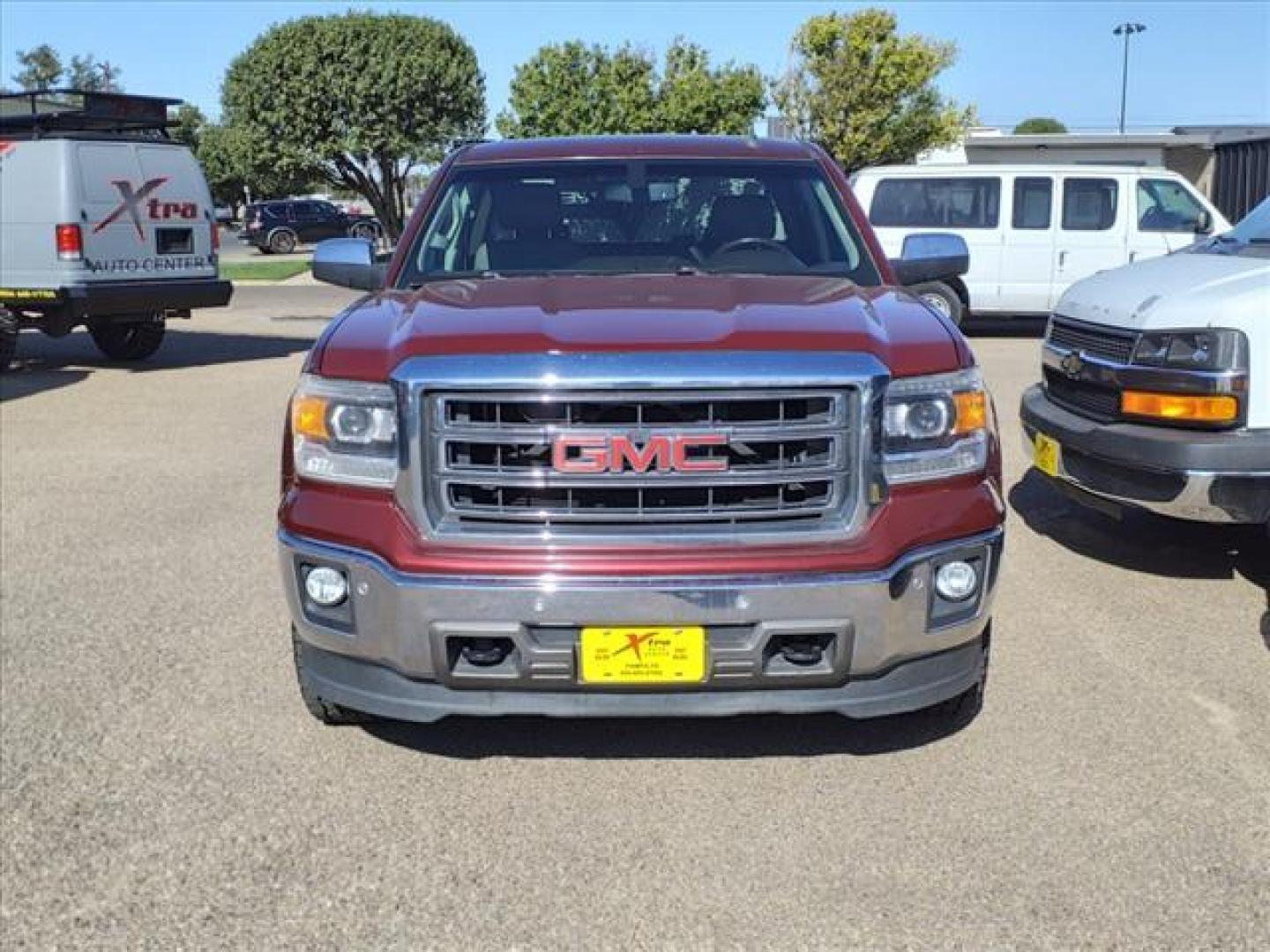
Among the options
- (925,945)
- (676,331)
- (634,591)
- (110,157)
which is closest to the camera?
(925,945)

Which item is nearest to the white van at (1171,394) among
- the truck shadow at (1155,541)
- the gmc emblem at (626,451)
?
the truck shadow at (1155,541)

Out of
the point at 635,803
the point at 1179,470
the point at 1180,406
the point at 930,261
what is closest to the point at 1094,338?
the point at 1180,406

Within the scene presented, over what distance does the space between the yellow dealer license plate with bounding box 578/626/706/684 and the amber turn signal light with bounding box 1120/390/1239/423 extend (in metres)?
2.86

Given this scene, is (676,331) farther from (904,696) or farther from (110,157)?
(110,157)

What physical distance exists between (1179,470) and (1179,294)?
824mm

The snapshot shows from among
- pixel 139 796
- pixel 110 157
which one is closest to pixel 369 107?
pixel 110 157

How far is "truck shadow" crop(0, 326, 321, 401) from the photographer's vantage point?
41.5 feet

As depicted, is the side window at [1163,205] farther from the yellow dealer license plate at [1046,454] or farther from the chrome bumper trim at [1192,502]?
the chrome bumper trim at [1192,502]

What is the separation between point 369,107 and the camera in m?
32.9

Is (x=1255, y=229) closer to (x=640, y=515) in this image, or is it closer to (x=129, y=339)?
(x=640, y=515)

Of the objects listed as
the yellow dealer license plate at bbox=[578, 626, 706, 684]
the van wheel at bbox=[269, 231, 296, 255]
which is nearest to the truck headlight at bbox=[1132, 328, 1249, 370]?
the yellow dealer license plate at bbox=[578, 626, 706, 684]

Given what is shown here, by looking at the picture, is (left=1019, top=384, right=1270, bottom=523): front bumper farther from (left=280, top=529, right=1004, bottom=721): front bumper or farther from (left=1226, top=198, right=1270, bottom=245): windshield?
(left=280, top=529, right=1004, bottom=721): front bumper

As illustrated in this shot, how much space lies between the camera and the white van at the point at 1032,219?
572 inches

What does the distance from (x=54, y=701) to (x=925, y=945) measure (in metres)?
2.95
